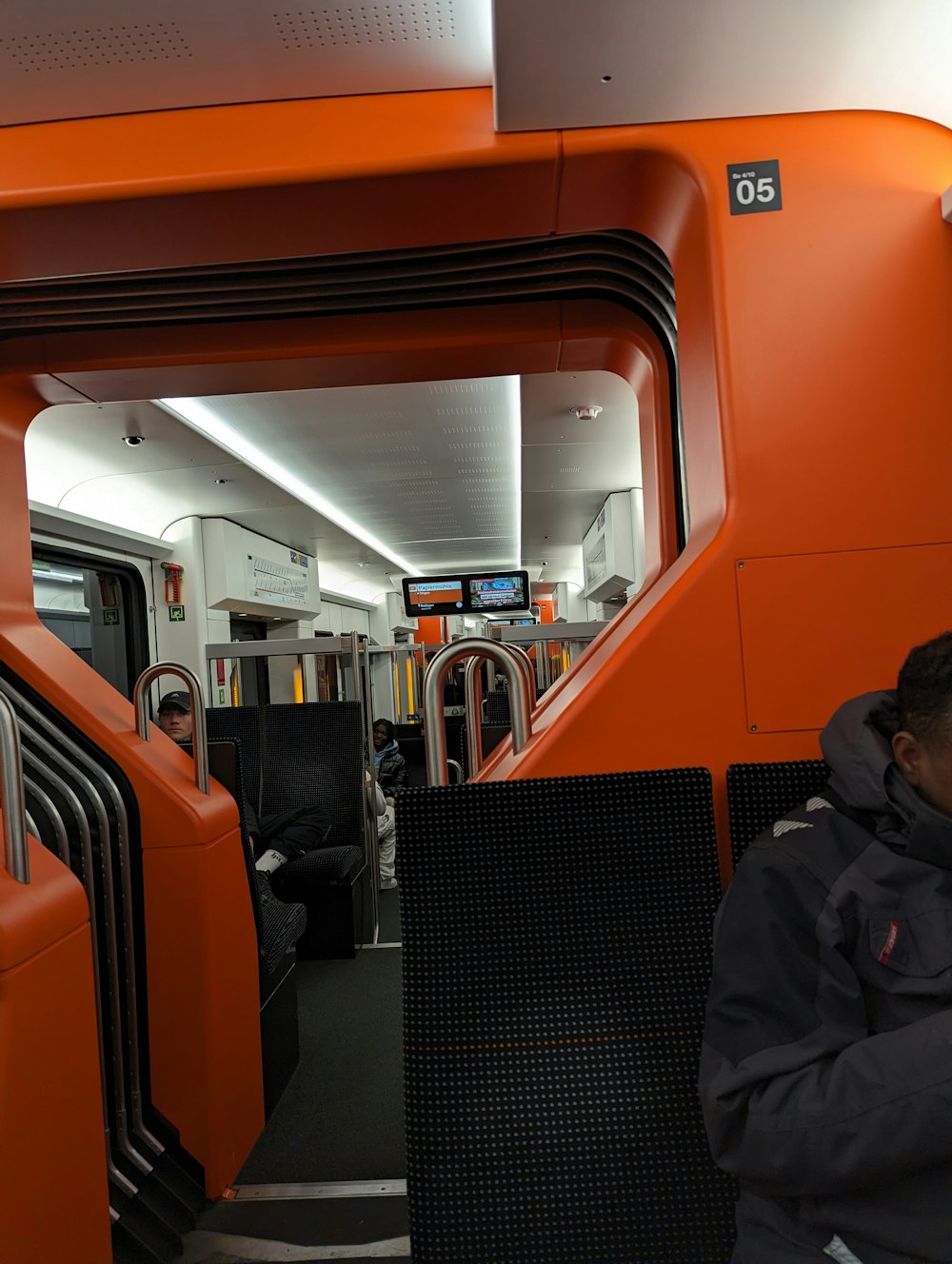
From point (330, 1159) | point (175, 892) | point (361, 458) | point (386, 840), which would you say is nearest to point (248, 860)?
point (175, 892)

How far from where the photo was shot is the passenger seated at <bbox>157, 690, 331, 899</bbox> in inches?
201

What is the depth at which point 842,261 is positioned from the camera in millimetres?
1913

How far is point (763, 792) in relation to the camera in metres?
1.77

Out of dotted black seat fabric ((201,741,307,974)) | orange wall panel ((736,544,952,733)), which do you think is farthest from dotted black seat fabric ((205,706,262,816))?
orange wall panel ((736,544,952,733))

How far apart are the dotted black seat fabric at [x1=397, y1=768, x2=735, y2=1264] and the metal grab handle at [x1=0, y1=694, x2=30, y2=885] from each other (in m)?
0.81

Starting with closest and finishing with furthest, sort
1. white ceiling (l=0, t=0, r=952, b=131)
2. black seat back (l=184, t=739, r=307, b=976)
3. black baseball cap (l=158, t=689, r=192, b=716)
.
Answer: white ceiling (l=0, t=0, r=952, b=131) < black seat back (l=184, t=739, r=307, b=976) < black baseball cap (l=158, t=689, r=192, b=716)

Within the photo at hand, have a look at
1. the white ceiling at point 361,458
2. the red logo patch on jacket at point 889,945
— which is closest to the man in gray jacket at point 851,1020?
the red logo patch on jacket at point 889,945

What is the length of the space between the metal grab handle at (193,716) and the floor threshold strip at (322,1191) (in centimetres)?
129

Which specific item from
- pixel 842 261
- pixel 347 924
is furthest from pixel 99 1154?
pixel 347 924

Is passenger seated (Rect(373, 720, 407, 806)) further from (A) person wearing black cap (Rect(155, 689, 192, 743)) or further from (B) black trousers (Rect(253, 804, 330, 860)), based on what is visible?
(A) person wearing black cap (Rect(155, 689, 192, 743))

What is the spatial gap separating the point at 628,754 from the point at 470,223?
1.32 meters

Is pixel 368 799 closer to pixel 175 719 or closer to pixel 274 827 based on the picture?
pixel 274 827

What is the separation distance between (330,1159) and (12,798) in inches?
81.1

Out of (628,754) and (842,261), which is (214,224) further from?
(628,754)
